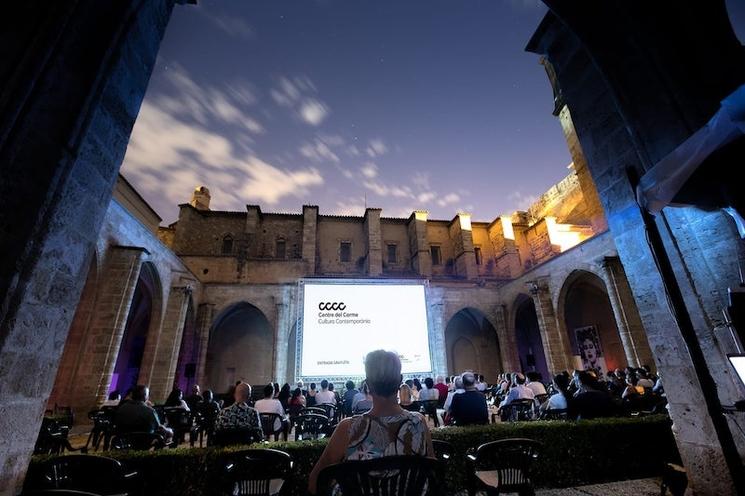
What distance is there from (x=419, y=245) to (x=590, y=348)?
406 inches

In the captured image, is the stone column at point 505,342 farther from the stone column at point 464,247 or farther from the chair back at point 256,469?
the chair back at point 256,469

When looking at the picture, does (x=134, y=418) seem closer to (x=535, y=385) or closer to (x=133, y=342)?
(x=535, y=385)

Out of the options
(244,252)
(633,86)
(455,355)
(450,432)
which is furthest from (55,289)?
(455,355)

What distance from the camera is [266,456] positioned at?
8.01 ft

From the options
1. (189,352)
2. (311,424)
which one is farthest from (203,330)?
(311,424)

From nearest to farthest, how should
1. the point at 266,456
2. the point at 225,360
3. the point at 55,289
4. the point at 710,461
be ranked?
the point at 55,289 → the point at 266,456 → the point at 710,461 → the point at 225,360

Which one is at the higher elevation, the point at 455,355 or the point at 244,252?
the point at 244,252

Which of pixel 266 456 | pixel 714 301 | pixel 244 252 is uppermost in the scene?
pixel 244 252

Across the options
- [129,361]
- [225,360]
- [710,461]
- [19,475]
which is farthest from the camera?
[225,360]

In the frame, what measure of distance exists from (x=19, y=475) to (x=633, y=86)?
646 centimetres

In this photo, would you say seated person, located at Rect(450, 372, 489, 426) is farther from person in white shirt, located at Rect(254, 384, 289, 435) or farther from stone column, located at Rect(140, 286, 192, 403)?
stone column, located at Rect(140, 286, 192, 403)

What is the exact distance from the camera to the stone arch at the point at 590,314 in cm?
1338

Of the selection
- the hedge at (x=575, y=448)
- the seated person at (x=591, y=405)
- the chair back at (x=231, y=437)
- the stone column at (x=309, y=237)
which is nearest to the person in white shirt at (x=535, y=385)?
the seated person at (x=591, y=405)

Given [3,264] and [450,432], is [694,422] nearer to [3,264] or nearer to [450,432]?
[450,432]
